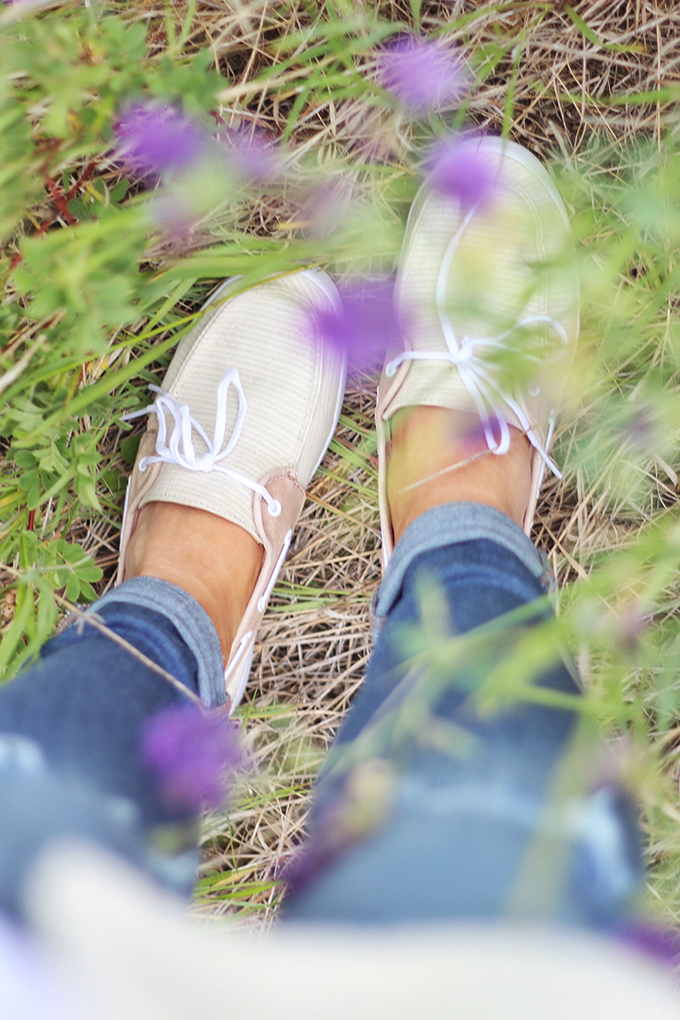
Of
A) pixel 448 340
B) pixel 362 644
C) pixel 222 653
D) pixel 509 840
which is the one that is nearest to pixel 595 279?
pixel 509 840

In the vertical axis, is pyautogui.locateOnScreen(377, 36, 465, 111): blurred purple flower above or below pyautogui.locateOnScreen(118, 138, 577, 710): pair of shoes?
above

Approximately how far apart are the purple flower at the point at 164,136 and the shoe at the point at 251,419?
0.35 metres

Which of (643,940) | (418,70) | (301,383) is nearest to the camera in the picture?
(643,940)

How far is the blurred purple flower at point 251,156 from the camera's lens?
2.61 feet

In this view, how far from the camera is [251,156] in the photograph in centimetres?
88

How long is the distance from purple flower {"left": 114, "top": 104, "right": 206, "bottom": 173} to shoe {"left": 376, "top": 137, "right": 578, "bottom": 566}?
0.36 meters

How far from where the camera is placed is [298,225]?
31.0 inches

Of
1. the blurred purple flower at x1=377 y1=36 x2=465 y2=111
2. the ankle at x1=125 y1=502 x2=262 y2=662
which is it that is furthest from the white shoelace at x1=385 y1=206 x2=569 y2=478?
the ankle at x1=125 y1=502 x2=262 y2=662

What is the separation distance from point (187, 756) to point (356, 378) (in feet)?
2.26

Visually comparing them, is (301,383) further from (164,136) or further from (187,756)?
(187,756)

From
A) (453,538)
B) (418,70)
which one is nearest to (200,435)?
(453,538)

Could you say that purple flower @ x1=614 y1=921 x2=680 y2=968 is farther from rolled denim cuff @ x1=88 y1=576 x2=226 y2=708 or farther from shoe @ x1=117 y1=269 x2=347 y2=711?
shoe @ x1=117 y1=269 x2=347 y2=711

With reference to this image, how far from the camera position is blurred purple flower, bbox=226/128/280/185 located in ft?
2.61

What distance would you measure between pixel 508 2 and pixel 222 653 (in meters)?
0.90
